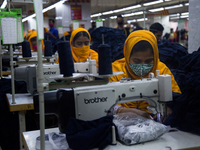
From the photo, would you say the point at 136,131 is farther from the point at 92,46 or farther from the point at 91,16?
A: the point at 91,16

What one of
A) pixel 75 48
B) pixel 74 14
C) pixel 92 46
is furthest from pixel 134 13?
pixel 75 48

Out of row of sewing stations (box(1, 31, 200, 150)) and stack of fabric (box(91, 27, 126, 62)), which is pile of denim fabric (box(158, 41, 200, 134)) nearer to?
row of sewing stations (box(1, 31, 200, 150))

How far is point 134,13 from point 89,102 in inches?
208

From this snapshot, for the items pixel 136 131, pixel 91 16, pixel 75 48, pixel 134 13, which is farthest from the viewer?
pixel 91 16

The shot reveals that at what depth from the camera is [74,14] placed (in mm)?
8086

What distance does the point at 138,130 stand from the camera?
4.20 feet

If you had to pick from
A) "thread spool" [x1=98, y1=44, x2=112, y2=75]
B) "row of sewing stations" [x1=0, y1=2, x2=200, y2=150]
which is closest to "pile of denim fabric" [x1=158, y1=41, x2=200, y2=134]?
"row of sewing stations" [x1=0, y1=2, x2=200, y2=150]

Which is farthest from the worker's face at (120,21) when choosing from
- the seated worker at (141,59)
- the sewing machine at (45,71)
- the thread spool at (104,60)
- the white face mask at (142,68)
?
the thread spool at (104,60)

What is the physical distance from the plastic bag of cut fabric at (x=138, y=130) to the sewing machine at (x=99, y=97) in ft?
0.40

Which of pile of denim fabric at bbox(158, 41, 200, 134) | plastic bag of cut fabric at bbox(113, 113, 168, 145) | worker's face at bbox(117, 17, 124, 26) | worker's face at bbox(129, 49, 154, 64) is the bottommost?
plastic bag of cut fabric at bbox(113, 113, 168, 145)

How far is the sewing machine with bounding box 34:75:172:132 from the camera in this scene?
1289mm

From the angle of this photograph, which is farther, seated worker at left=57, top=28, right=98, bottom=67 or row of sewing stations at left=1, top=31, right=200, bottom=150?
seated worker at left=57, top=28, right=98, bottom=67

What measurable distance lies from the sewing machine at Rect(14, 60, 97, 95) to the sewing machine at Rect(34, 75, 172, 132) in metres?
1.04

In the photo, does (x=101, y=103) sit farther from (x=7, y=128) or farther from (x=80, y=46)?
(x=80, y=46)
